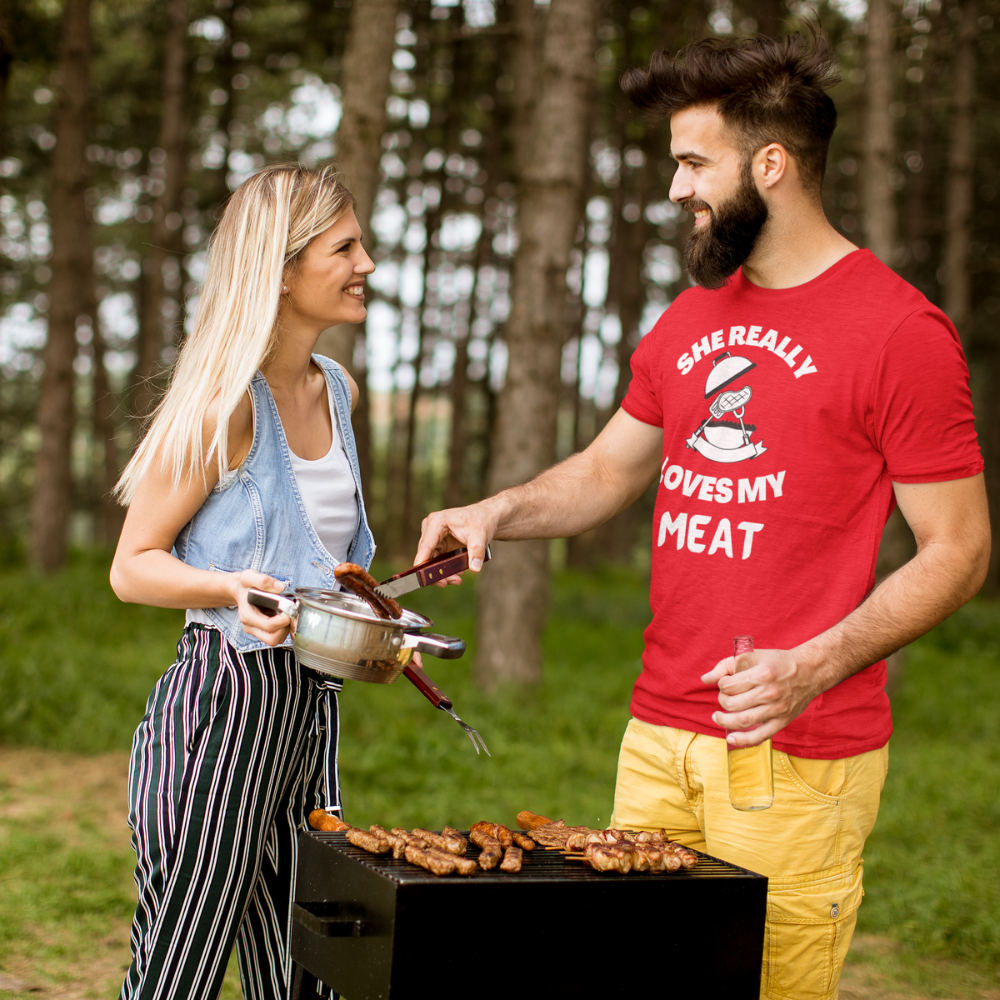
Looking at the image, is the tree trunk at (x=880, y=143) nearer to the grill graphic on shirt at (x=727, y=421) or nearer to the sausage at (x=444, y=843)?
the grill graphic on shirt at (x=727, y=421)

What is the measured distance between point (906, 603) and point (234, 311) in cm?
167

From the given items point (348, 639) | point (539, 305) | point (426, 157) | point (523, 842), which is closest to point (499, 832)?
point (523, 842)

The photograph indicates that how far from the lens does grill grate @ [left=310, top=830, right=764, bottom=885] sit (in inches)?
83.5

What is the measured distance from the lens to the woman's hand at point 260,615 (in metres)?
2.23

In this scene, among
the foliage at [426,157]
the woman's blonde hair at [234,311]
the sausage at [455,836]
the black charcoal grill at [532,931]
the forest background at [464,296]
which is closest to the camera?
the black charcoal grill at [532,931]

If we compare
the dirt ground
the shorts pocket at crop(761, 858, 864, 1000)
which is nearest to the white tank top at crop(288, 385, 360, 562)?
the shorts pocket at crop(761, 858, 864, 1000)

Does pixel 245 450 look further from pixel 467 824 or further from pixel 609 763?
pixel 609 763

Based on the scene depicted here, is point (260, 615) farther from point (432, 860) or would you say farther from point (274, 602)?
point (432, 860)

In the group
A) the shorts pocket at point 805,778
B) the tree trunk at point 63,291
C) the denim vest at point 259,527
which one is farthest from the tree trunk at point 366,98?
the tree trunk at point 63,291

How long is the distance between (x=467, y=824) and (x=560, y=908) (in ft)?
13.2

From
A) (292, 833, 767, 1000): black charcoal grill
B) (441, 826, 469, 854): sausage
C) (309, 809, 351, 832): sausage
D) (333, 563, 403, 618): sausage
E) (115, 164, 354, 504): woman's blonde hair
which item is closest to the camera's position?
(292, 833, 767, 1000): black charcoal grill

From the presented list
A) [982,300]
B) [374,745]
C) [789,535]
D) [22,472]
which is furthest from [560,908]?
[22,472]

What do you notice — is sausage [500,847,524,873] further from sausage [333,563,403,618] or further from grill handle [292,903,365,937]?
sausage [333,563,403,618]

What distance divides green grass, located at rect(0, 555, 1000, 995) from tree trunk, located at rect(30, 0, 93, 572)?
6.18 ft
